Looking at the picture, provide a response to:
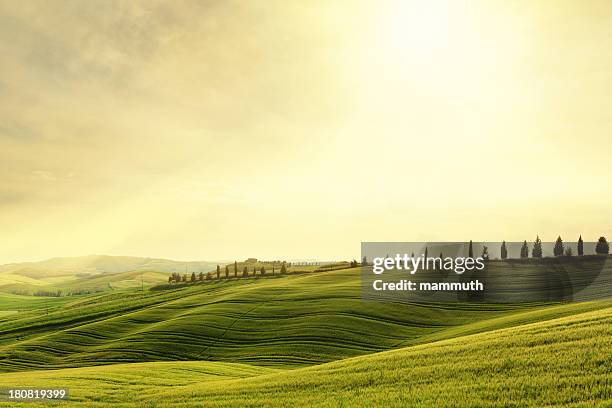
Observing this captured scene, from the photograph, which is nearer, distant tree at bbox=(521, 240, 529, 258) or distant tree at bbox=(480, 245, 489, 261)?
distant tree at bbox=(480, 245, 489, 261)

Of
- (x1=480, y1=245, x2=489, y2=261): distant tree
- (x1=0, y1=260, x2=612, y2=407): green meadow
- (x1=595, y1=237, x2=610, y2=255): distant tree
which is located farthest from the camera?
(x1=595, y1=237, x2=610, y2=255): distant tree

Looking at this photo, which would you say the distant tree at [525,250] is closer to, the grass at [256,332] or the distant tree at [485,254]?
the distant tree at [485,254]

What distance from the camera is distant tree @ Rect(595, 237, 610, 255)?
5261 inches

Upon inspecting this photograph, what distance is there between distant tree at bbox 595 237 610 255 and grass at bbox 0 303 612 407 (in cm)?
13952

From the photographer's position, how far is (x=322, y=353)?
153 feet

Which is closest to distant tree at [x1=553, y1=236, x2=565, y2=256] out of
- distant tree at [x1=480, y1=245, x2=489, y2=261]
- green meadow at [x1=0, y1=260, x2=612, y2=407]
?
distant tree at [x1=480, y1=245, x2=489, y2=261]

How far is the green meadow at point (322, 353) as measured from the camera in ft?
45.9

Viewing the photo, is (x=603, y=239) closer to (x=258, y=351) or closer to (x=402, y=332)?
(x=402, y=332)

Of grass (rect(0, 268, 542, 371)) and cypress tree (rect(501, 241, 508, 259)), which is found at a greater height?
cypress tree (rect(501, 241, 508, 259))

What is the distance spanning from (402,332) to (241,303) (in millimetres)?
32665

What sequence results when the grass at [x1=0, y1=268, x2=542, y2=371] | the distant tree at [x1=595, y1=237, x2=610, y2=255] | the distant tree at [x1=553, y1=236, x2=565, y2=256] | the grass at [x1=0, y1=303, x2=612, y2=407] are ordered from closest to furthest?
the grass at [x1=0, y1=303, x2=612, y2=407]
the grass at [x1=0, y1=268, x2=542, y2=371]
the distant tree at [x1=595, y1=237, x2=610, y2=255]
the distant tree at [x1=553, y1=236, x2=565, y2=256]

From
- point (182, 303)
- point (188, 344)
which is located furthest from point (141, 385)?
point (182, 303)

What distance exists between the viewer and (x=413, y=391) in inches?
571

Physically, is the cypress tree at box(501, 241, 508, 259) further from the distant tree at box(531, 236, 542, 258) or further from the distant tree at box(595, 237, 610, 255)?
the distant tree at box(595, 237, 610, 255)
